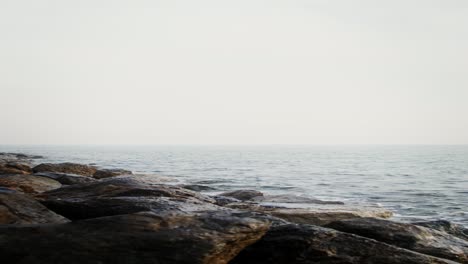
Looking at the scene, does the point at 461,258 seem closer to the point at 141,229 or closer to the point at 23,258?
the point at 141,229

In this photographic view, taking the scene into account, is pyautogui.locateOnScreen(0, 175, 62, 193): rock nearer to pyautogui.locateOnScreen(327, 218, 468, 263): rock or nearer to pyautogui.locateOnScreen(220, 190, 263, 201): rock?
pyautogui.locateOnScreen(220, 190, 263, 201): rock

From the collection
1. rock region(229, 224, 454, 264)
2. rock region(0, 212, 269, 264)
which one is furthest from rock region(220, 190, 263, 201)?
rock region(0, 212, 269, 264)

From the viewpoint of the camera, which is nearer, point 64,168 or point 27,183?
point 27,183

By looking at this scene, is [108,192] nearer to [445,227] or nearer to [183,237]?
[183,237]

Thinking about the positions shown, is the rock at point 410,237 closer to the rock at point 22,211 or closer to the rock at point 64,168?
the rock at point 22,211

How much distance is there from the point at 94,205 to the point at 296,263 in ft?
11.7

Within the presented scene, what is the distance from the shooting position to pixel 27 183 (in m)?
13.7

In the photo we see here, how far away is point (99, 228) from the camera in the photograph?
18.8 feet

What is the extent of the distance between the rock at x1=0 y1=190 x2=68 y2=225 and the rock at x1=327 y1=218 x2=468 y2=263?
4614mm

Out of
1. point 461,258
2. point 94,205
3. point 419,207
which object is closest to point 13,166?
point 94,205

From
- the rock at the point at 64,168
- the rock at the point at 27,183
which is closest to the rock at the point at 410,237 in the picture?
the rock at the point at 27,183

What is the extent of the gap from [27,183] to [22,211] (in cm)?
755

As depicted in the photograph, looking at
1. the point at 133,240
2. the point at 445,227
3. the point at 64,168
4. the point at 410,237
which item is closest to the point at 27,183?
the point at 133,240

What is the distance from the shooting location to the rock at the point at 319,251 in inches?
232
